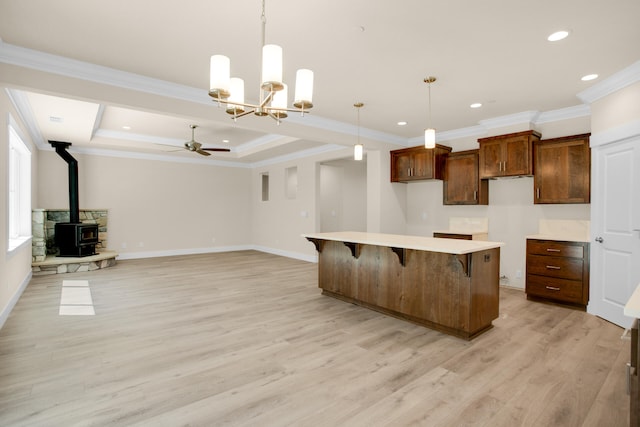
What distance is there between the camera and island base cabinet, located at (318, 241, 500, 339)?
3119 millimetres

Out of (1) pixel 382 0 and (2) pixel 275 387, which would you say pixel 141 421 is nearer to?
(2) pixel 275 387

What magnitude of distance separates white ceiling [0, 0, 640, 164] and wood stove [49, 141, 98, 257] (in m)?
1.99

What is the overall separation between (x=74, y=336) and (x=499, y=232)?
18.8 feet

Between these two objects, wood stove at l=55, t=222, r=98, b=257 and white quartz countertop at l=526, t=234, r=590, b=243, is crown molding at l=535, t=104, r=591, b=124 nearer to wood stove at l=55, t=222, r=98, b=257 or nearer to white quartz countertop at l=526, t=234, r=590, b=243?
white quartz countertop at l=526, t=234, r=590, b=243

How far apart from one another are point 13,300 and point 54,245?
10.6 ft

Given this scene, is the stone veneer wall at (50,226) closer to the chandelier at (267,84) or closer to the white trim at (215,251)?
the white trim at (215,251)

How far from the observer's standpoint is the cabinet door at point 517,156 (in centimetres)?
468

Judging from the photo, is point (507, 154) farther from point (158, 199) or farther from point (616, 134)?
point (158, 199)

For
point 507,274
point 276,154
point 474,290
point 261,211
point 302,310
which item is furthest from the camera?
point 261,211

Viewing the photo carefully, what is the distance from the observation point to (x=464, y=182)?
557cm

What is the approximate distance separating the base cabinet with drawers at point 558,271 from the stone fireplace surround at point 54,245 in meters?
7.48

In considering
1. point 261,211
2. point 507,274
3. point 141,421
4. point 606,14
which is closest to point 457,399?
point 141,421

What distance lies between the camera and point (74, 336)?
316cm

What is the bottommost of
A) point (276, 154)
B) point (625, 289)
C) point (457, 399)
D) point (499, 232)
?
point (457, 399)
